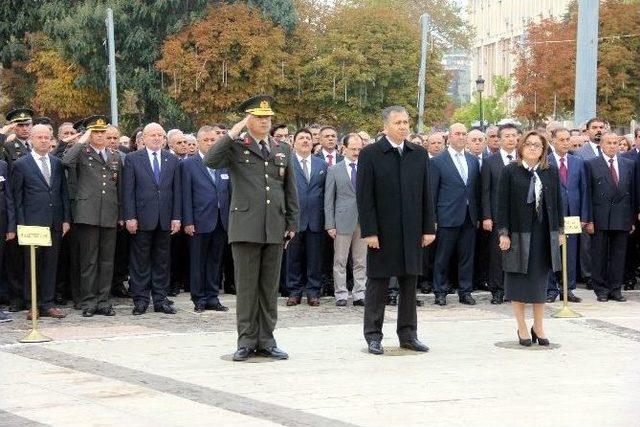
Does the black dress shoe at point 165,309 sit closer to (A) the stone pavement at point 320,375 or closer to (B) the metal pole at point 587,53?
(A) the stone pavement at point 320,375

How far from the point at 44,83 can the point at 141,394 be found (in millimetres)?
45270

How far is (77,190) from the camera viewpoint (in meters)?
15.7

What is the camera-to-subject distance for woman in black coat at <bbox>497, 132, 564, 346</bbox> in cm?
1313

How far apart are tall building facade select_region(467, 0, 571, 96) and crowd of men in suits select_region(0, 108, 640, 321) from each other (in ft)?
274

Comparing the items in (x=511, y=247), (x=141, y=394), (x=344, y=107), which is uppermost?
(x=344, y=107)

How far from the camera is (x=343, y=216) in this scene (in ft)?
54.9

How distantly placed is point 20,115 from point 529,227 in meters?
6.75

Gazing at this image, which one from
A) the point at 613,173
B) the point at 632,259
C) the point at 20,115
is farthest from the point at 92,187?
the point at 632,259

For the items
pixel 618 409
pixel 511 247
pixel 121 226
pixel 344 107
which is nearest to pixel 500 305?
pixel 511 247

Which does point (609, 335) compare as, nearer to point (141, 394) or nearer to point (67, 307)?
point (141, 394)

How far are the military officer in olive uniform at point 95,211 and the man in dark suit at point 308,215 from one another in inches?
94.2

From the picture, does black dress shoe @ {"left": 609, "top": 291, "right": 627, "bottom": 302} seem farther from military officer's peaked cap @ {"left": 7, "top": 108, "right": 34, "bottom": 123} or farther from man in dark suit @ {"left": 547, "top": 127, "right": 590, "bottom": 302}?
military officer's peaked cap @ {"left": 7, "top": 108, "right": 34, "bottom": 123}

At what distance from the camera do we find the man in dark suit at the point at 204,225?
16.0 meters

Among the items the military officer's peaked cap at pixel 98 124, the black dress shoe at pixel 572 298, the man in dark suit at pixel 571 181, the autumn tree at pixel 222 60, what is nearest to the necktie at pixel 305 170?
the military officer's peaked cap at pixel 98 124
